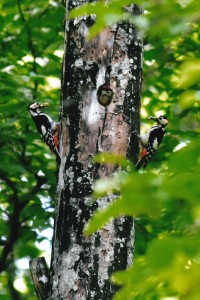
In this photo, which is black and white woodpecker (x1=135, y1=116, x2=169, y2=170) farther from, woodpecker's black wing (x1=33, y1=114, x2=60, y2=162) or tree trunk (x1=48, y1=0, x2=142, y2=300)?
woodpecker's black wing (x1=33, y1=114, x2=60, y2=162)

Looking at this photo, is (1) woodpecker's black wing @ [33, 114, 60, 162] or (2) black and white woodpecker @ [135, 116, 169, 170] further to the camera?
(1) woodpecker's black wing @ [33, 114, 60, 162]

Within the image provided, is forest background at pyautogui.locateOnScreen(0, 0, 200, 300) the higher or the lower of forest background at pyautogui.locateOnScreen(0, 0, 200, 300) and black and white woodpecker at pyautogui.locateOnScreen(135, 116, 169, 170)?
the higher

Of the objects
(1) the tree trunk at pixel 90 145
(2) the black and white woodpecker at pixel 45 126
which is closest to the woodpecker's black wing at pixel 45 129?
(2) the black and white woodpecker at pixel 45 126

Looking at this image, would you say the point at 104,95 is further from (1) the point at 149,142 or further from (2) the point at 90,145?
(1) the point at 149,142

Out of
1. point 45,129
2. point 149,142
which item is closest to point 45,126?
point 45,129

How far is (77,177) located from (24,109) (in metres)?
1.93

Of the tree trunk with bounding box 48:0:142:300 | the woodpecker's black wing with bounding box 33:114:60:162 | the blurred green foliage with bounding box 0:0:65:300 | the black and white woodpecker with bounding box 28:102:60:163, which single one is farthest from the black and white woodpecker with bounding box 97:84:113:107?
the blurred green foliage with bounding box 0:0:65:300

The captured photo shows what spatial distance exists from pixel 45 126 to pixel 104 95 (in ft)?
3.14

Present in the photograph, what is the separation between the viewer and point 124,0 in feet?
3.73

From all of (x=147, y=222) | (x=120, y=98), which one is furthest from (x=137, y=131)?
(x=147, y=222)

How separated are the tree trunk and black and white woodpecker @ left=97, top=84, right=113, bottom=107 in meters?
0.02

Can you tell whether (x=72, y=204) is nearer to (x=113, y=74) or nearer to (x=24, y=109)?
(x=113, y=74)

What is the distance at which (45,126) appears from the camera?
377 centimetres

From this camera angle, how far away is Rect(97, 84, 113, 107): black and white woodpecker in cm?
288
